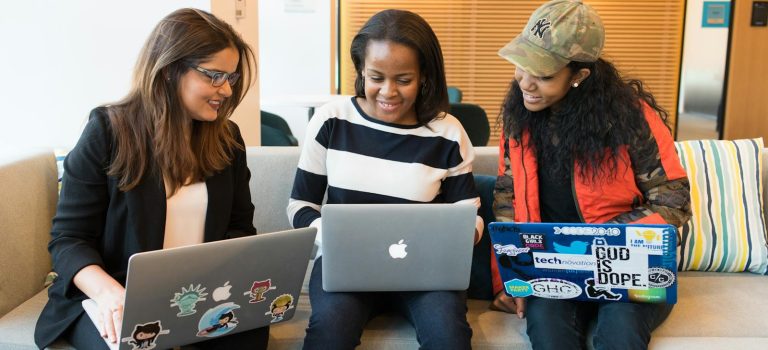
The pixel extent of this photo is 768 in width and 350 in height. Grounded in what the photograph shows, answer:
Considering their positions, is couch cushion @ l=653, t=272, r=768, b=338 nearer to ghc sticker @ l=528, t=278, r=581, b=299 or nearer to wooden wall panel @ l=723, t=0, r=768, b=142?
ghc sticker @ l=528, t=278, r=581, b=299

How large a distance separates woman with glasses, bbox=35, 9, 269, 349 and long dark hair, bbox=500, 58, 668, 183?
2.57 ft

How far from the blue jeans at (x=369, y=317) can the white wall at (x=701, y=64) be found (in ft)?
12.7

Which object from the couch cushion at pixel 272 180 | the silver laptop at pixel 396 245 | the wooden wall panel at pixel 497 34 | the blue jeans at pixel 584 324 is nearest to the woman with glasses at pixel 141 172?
the silver laptop at pixel 396 245

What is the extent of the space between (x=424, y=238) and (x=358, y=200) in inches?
12.6

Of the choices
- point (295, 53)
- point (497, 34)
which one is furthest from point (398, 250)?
point (497, 34)

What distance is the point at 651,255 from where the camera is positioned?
5.30 feet

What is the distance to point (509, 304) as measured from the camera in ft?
6.33

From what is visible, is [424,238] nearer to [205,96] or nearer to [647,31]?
[205,96]

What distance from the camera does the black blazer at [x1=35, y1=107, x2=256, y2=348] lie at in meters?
1.62

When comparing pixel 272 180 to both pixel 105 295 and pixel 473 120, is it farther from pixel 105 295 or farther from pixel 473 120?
pixel 473 120

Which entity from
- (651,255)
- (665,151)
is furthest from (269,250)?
(665,151)

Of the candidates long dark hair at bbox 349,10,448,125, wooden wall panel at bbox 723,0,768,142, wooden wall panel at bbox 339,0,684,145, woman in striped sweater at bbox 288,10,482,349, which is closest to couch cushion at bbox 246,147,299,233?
woman in striped sweater at bbox 288,10,482,349

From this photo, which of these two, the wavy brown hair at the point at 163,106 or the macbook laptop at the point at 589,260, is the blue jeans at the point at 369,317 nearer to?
the macbook laptop at the point at 589,260

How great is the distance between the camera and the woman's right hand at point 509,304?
189 cm
